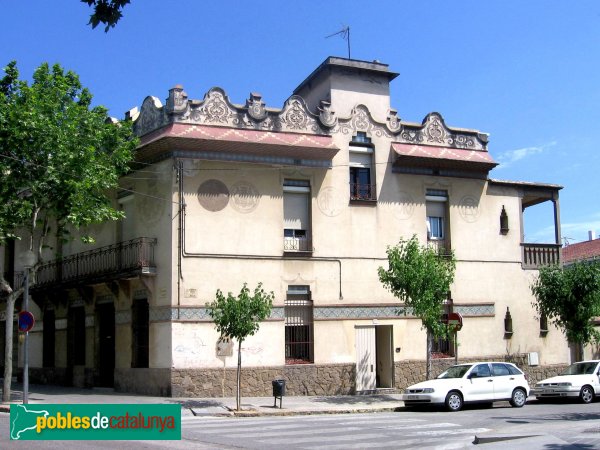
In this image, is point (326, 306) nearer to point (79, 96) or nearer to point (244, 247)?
point (244, 247)

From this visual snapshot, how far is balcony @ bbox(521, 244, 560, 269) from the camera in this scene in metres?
31.5

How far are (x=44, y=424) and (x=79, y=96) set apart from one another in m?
14.4

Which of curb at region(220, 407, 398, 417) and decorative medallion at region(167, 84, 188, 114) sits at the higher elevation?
decorative medallion at region(167, 84, 188, 114)

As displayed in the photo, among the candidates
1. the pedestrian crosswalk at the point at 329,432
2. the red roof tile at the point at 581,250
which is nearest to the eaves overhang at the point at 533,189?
the pedestrian crosswalk at the point at 329,432

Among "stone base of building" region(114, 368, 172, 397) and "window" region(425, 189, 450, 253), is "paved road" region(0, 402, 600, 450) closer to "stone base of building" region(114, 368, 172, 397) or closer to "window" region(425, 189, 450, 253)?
"stone base of building" region(114, 368, 172, 397)

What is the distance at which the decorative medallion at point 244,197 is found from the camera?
26.4 metres

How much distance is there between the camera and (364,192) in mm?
28750

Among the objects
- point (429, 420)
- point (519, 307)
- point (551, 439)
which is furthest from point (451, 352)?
point (551, 439)

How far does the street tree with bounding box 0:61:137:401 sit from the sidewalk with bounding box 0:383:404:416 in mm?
2571

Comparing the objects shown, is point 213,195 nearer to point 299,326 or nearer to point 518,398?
point 299,326

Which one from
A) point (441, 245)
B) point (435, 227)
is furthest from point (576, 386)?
point (435, 227)

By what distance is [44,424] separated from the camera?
13367 mm

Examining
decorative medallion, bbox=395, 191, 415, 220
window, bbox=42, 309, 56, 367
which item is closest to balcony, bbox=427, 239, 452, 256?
decorative medallion, bbox=395, 191, 415, 220

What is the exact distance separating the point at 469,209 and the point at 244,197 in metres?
9.40
